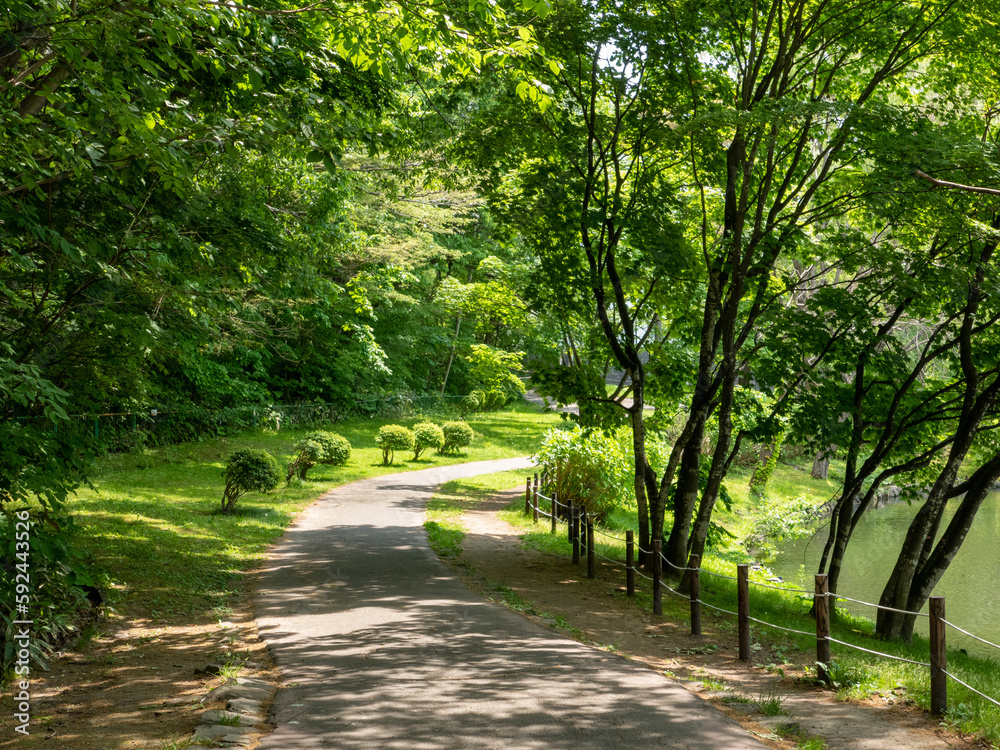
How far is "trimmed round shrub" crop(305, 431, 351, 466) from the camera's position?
20.0 m

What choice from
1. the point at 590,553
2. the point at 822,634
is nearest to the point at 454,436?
the point at 590,553

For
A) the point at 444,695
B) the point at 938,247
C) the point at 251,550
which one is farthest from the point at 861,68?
the point at 251,550

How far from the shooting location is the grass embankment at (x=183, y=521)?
929cm

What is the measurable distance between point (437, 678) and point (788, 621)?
6.81m

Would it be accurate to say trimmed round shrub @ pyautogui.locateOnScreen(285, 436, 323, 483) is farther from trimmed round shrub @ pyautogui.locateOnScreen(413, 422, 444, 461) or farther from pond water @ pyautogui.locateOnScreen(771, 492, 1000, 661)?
pond water @ pyautogui.locateOnScreen(771, 492, 1000, 661)

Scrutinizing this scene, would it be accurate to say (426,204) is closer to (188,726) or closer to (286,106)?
(286,106)

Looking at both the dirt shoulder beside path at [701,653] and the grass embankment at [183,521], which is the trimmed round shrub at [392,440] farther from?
the dirt shoulder beside path at [701,653]

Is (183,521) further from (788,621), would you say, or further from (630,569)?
(788,621)

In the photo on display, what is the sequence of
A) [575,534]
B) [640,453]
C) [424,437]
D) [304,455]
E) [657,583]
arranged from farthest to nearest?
[424,437] < [304,455] < [575,534] < [640,453] < [657,583]

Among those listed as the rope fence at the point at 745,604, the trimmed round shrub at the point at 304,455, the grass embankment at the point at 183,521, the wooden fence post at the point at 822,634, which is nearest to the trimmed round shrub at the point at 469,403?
the grass embankment at the point at 183,521

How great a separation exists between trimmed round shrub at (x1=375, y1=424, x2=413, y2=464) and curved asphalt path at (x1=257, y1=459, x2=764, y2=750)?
43.6ft

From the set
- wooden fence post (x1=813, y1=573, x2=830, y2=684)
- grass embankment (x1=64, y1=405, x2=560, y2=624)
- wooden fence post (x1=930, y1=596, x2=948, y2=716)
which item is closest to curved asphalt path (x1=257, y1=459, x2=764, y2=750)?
grass embankment (x1=64, y1=405, x2=560, y2=624)

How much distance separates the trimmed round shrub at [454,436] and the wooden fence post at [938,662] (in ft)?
77.9

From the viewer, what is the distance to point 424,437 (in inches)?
1052
